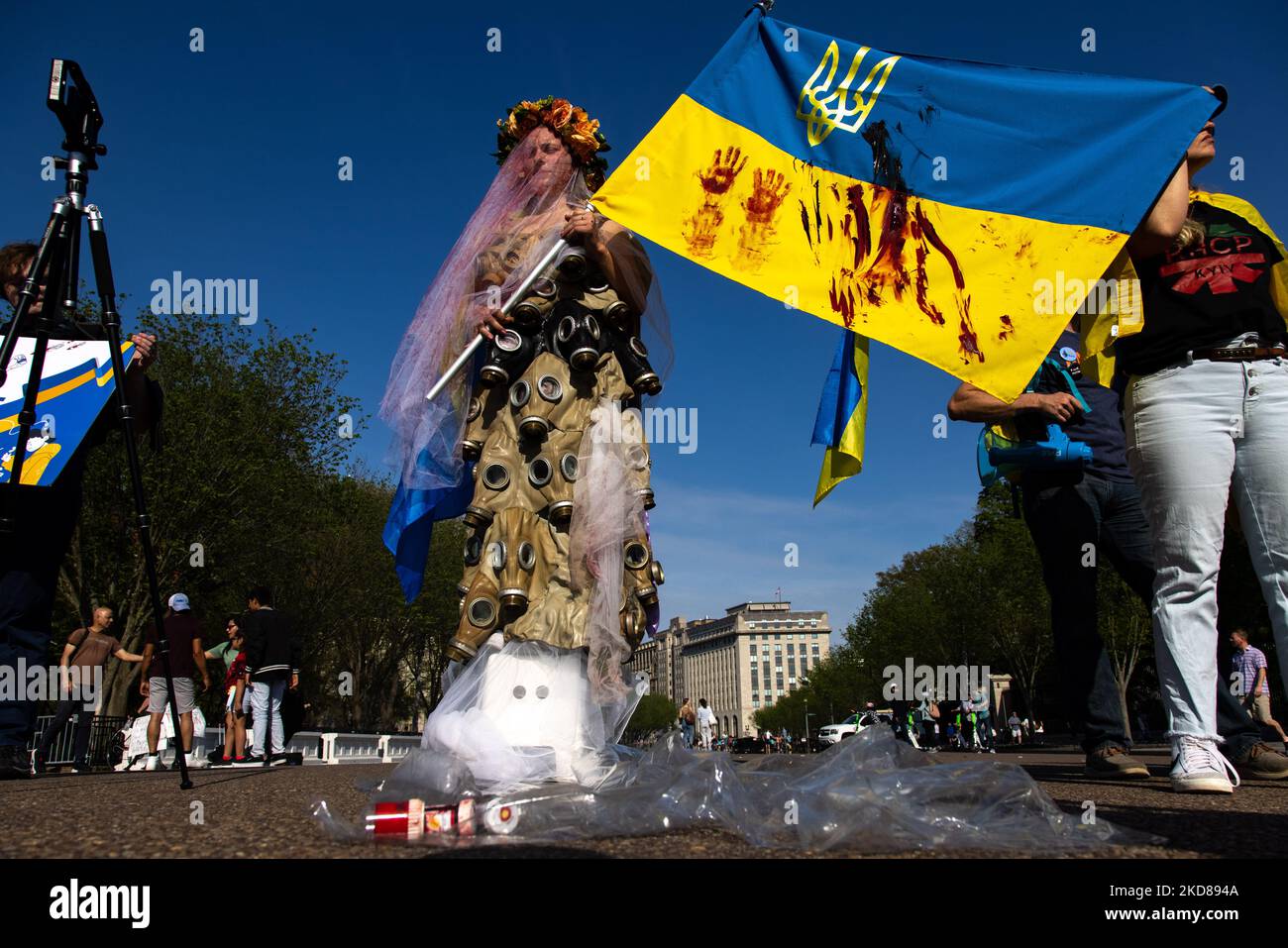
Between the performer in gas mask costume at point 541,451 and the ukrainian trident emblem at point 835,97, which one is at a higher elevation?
the ukrainian trident emblem at point 835,97

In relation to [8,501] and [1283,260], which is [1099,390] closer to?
[1283,260]

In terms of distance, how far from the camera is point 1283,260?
379 centimetres

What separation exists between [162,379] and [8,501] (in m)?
22.4

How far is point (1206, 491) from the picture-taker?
11.8 feet

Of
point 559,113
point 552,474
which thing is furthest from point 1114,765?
point 559,113

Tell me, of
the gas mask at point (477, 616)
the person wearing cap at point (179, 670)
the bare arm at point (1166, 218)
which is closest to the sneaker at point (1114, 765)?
the bare arm at point (1166, 218)

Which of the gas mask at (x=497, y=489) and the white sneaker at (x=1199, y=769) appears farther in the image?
the gas mask at (x=497, y=489)

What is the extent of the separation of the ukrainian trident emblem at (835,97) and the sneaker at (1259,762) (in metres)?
3.63

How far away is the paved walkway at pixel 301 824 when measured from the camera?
7.22 ft

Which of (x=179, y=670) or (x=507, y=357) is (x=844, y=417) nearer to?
(x=507, y=357)

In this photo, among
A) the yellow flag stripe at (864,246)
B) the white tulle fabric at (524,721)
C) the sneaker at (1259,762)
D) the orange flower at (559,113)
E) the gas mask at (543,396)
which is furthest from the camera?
the orange flower at (559,113)

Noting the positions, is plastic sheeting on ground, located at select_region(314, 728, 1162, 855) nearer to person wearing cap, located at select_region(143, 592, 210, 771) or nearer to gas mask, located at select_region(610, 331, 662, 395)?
gas mask, located at select_region(610, 331, 662, 395)

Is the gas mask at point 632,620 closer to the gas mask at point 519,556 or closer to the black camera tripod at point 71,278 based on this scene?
the gas mask at point 519,556

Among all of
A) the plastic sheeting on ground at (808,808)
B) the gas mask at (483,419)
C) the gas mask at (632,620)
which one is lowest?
the plastic sheeting on ground at (808,808)
